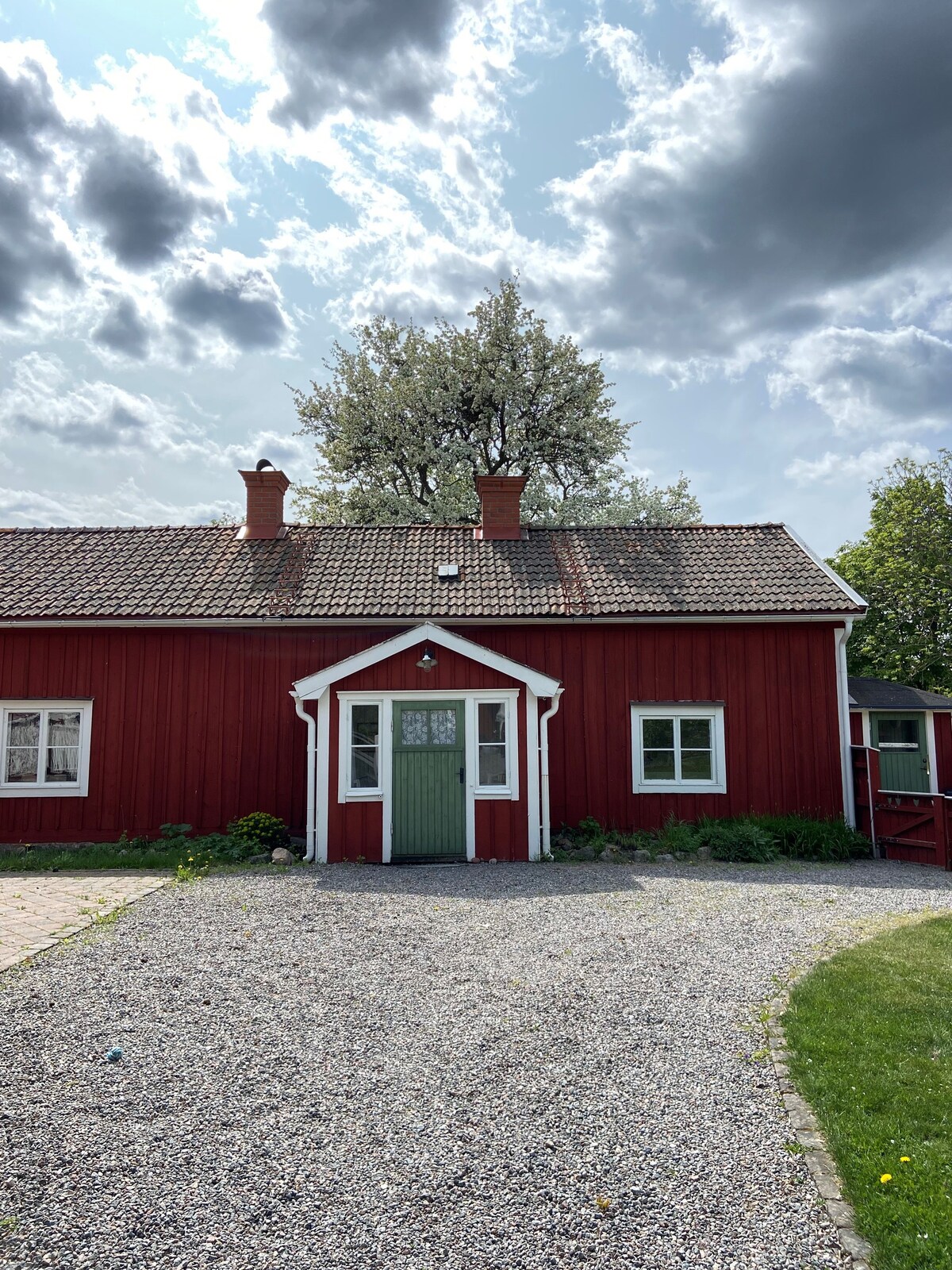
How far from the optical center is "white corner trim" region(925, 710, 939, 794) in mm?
17484

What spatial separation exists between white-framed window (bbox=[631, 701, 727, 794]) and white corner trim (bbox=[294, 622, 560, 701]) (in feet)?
7.90

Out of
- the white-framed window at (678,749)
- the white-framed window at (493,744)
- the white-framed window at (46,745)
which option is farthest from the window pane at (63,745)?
the white-framed window at (678,749)

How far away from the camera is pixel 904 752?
1770 cm

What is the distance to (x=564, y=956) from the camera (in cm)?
667

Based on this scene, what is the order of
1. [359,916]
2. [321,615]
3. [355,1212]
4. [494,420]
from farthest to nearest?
[494,420] → [321,615] → [359,916] → [355,1212]

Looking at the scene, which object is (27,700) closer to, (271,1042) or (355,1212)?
(271,1042)

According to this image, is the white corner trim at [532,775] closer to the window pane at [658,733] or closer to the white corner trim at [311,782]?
the window pane at [658,733]

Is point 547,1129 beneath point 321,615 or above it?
beneath

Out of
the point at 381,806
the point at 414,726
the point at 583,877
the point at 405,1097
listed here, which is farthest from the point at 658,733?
the point at 405,1097

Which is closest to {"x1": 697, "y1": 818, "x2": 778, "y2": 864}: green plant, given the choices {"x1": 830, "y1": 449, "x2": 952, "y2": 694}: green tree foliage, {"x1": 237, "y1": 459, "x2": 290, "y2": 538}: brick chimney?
{"x1": 237, "y1": 459, "x2": 290, "y2": 538}: brick chimney

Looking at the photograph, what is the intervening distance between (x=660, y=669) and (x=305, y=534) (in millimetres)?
7605

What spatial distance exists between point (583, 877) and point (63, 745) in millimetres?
8851

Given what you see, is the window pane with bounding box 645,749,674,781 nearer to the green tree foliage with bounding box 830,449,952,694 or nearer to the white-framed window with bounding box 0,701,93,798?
the white-framed window with bounding box 0,701,93,798

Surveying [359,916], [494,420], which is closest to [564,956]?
[359,916]
